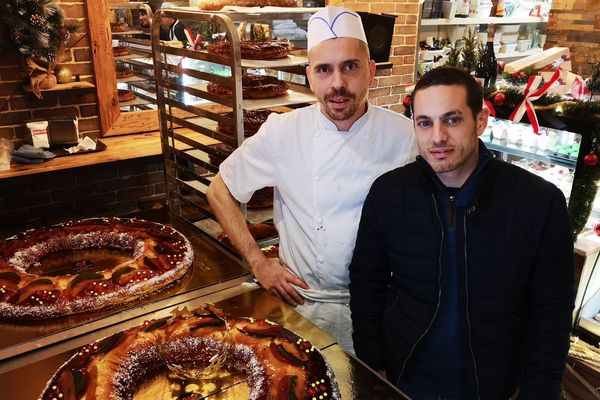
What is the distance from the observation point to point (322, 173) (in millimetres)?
1890

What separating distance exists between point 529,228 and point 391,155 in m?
0.62

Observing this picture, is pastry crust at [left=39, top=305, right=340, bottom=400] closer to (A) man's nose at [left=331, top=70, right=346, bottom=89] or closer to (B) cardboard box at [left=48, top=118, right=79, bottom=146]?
(A) man's nose at [left=331, top=70, right=346, bottom=89]

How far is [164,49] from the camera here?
242 centimetres

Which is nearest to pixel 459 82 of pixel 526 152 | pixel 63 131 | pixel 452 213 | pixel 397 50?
pixel 452 213

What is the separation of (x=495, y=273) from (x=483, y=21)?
15.1 ft

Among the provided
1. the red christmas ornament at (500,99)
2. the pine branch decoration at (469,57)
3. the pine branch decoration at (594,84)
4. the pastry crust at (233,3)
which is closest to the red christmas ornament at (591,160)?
the pine branch decoration at (594,84)

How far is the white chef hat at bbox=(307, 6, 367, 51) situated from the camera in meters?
1.81

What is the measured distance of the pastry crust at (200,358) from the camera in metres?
1.22

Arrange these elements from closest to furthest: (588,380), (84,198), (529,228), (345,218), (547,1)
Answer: (529,228) < (345,218) < (588,380) < (84,198) < (547,1)

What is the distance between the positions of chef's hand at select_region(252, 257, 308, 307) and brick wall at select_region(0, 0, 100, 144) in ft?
6.11

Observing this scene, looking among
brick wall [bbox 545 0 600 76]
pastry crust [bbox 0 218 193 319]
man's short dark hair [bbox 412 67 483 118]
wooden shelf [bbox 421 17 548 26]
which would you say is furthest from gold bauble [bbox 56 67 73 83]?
brick wall [bbox 545 0 600 76]

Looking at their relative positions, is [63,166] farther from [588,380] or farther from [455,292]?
[588,380]

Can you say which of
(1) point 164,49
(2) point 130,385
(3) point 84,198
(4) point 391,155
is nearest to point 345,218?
(4) point 391,155

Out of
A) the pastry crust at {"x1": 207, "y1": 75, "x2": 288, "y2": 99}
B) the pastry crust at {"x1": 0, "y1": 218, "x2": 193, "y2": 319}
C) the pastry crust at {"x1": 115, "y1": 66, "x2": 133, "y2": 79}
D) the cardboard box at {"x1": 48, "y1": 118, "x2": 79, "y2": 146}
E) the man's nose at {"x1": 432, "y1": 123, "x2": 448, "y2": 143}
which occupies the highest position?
the man's nose at {"x1": 432, "y1": 123, "x2": 448, "y2": 143}
